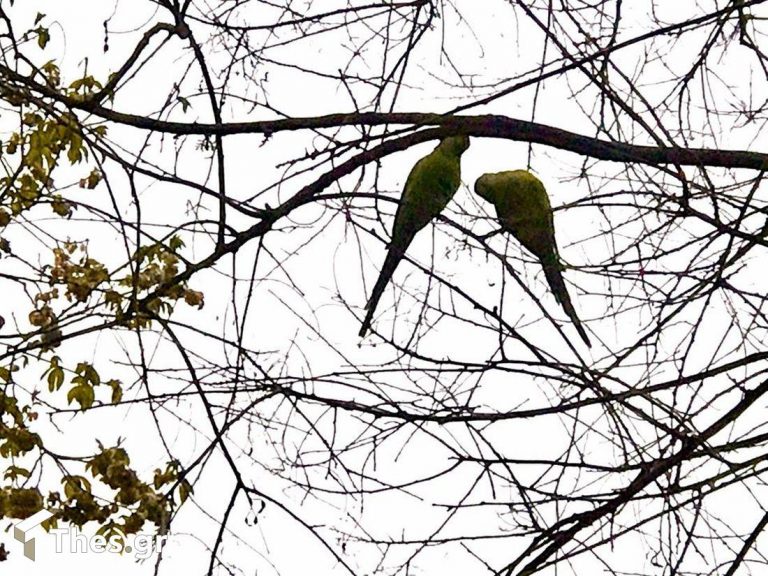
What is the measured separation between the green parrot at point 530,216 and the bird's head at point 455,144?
7 centimetres

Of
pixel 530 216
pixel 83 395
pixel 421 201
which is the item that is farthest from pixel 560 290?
pixel 83 395

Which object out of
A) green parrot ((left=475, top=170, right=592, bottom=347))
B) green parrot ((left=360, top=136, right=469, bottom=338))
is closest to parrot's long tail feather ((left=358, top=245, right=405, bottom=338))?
green parrot ((left=360, top=136, right=469, bottom=338))

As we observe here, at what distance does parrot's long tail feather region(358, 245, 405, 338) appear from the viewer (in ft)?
7.22

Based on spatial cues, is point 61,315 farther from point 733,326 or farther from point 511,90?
point 733,326

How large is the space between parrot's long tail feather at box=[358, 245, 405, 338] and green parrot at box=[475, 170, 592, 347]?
0.21 meters

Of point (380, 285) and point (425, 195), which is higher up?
point (425, 195)

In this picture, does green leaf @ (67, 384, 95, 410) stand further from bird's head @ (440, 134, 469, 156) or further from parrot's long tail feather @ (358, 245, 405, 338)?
bird's head @ (440, 134, 469, 156)

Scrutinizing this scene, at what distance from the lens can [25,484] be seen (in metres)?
2.31

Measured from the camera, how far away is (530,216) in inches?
85.7

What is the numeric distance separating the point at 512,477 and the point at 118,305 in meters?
0.81

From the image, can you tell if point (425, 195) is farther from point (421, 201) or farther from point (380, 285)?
point (380, 285)

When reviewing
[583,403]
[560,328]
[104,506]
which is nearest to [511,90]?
[560,328]

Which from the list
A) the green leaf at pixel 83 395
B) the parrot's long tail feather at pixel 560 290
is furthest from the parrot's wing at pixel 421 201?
the green leaf at pixel 83 395

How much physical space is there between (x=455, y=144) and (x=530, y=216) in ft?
0.65
